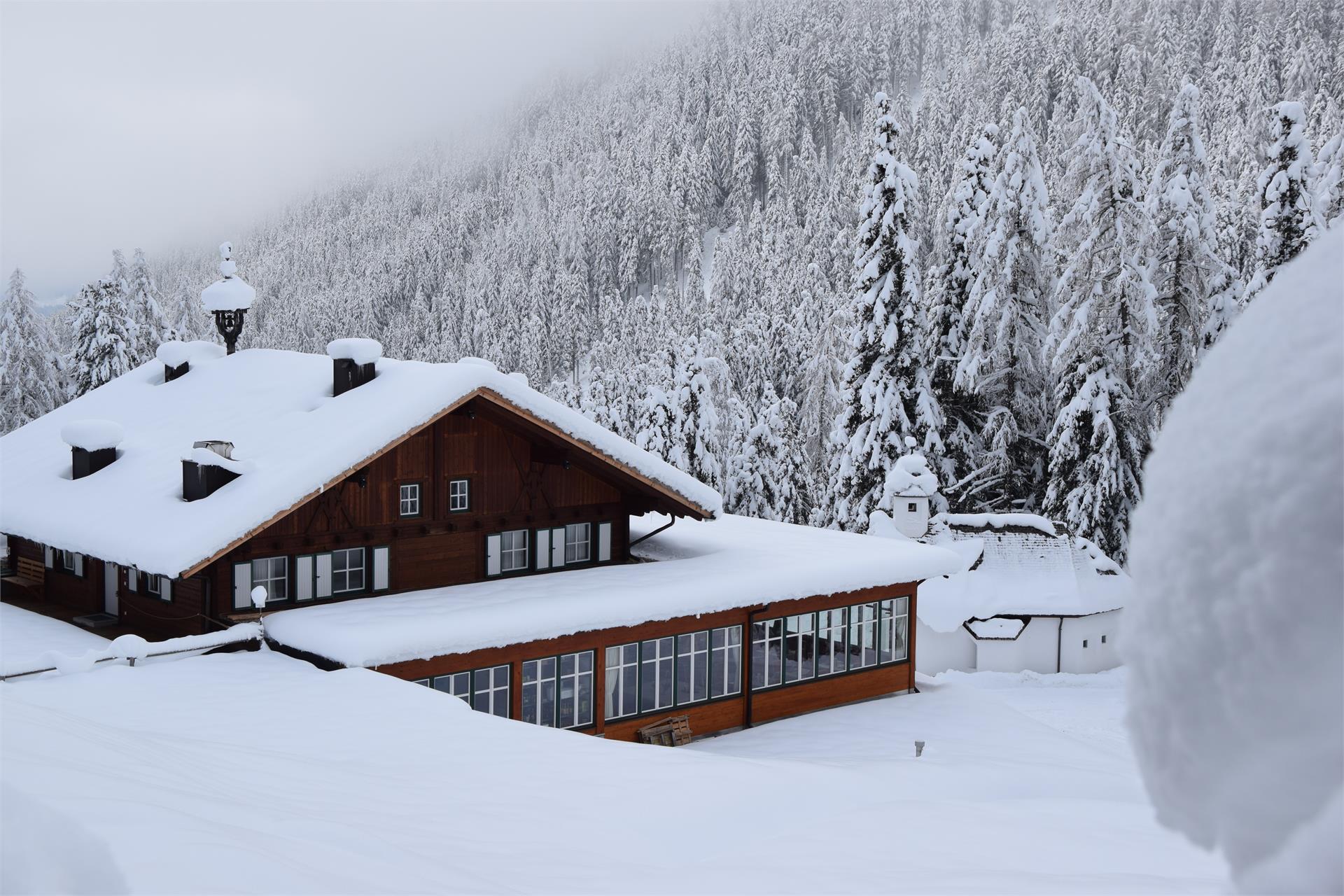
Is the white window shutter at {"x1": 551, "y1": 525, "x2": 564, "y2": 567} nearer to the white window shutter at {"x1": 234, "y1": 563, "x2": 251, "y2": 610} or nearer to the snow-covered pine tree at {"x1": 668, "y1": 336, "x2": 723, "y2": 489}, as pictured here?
the white window shutter at {"x1": 234, "y1": 563, "x2": 251, "y2": 610}

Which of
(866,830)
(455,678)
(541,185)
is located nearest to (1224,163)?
(455,678)

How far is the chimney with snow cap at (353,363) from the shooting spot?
25109 mm

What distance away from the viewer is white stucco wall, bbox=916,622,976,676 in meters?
35.3

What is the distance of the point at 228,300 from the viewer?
31531mm

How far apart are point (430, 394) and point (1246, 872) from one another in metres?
21.3

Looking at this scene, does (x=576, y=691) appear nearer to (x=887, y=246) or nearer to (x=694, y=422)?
(x=887, y=246)

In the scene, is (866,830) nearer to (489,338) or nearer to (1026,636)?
(1026,636)

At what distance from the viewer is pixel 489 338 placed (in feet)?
408

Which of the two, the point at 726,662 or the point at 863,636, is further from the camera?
the point at 863,636

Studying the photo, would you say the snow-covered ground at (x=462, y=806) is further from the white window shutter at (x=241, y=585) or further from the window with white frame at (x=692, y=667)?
the window with white frame at (x=692, y=667)

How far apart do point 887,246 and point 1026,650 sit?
46.7ft

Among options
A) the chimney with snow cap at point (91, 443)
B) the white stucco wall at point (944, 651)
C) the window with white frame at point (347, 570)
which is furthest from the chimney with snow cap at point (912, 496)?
the chimney with snow cap at point (91, 443)

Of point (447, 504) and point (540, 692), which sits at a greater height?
point (447, 504)

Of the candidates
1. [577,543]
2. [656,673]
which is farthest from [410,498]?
[656,673]
